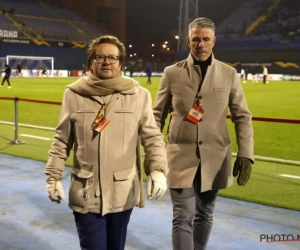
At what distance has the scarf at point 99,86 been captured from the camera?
2762mm

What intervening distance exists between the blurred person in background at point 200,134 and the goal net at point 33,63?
4536 cm

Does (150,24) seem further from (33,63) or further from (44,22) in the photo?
(33,63)

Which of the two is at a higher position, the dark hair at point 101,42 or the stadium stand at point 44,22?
the stadium stand at point 44,22

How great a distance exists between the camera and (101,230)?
9.32 feet

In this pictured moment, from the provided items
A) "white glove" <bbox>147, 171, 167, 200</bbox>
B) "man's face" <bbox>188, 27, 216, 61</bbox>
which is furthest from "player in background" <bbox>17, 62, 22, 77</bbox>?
"white glove" <bbox>147, 171, 167, 200</bbox>

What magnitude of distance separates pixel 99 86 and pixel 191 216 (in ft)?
4.32

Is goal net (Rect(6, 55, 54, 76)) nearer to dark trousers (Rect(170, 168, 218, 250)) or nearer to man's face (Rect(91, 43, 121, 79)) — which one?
dark trousers (Rect(170, 168, 218, 250))

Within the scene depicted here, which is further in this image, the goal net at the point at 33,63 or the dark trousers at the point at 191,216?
the goal net at the point at 33,63

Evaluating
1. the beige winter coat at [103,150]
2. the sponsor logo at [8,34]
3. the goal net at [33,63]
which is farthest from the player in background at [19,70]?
Answer: the beige winter coat at [103,150]

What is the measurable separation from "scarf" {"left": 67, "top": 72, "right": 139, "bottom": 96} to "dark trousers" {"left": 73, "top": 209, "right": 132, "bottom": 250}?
0.71 m

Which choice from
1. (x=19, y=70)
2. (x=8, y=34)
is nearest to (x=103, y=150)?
(x=19, y=70)

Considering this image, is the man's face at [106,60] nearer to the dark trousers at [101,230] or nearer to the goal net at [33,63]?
the dark trousers at [101,230]

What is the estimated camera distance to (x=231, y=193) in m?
6.32

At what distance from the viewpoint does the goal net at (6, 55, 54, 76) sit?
157 ft
